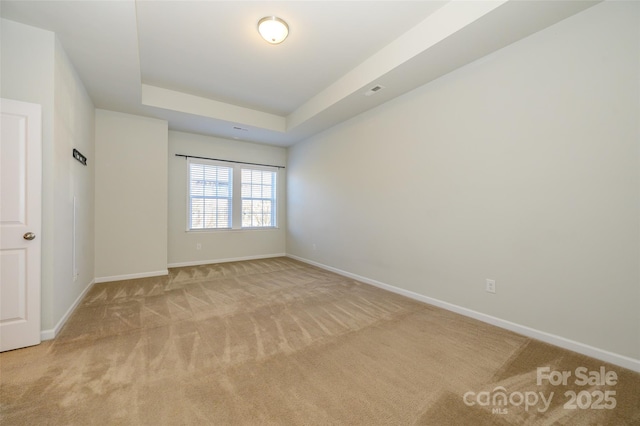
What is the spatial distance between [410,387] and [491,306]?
60.2 inches

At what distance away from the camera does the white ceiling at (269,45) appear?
86.4 inches

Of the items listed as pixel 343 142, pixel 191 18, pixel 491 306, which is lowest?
pixel 491 306

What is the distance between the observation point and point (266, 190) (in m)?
6.35

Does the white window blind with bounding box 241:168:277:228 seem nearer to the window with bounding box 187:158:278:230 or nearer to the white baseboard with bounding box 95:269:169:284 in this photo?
the window with bounding box 187:158:278:230

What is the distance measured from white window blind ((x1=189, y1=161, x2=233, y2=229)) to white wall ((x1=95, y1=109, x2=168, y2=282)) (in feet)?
2.60

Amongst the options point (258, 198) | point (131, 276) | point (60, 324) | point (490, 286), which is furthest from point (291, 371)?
point (258, 198)

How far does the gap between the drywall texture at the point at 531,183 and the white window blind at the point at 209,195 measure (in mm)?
3576

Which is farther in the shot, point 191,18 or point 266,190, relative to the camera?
point 266,190

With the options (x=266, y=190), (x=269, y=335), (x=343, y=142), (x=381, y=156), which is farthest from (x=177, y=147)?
(x=269, y=335)

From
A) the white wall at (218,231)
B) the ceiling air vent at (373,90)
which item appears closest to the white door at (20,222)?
the white wall at (218,231)

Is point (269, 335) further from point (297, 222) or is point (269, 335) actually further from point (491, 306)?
point (297, 222)

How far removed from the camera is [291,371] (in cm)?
187

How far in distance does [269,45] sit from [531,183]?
311 cm

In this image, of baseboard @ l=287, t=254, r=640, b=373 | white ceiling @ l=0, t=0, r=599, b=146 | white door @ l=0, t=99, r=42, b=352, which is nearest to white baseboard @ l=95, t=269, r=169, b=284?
white door @ l=0, t=99, r=42, b=352
